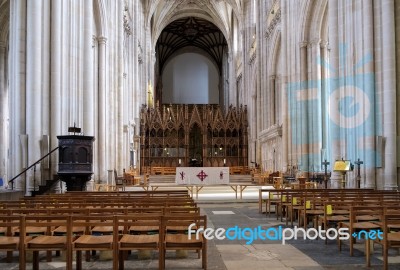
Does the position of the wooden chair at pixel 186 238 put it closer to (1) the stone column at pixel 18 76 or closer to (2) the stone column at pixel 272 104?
(1) the stone column at pixel 18 76

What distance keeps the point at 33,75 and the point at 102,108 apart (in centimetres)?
774

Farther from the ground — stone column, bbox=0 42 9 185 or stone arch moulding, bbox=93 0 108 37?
stone arch moulding, bbox=93 0 108 37

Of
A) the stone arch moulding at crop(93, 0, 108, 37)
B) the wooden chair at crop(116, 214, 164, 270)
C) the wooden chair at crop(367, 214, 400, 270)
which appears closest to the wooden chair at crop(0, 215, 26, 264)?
the wooden chair at crop(116, 214, 164, 270)

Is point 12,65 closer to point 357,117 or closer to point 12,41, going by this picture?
point 12,41

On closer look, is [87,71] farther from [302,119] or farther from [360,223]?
[360,223]

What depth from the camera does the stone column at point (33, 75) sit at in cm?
1397

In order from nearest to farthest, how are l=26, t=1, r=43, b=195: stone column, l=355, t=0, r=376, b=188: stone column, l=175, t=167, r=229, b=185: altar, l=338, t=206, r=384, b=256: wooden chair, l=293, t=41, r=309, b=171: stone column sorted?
l=338, t=206, r=384, b=256: wooden chair, l=26, t=1, r=43, b=195: stone column, l=355, t=0, r=376, b=188: stone column, l=175, t=167, r=229, b=185: altar, l=293, t=41, r=309, b=171: stone column

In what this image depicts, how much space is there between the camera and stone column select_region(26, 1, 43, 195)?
14.0m

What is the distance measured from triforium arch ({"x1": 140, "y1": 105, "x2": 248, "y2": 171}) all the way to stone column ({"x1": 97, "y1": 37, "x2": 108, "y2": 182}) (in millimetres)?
16248

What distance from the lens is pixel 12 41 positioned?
46.8 feet

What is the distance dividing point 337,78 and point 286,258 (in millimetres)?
13185

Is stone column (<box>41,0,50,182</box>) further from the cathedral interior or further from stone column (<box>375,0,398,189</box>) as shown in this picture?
stone column (<box>375,0,398,189</box>)

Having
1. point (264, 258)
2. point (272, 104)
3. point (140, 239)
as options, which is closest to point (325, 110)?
point (272, 104)

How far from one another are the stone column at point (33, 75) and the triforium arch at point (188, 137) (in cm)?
2408
